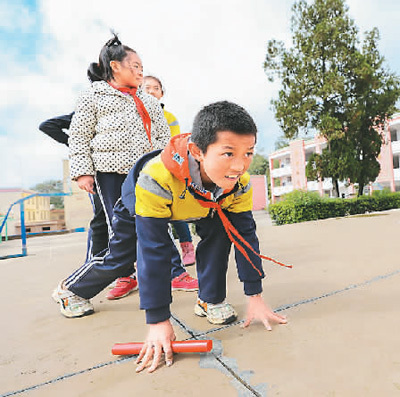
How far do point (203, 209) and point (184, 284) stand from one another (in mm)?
800

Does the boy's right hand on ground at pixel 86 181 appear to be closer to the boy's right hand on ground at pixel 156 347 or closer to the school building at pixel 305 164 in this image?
the boy's right hand on ground at pixel 156 347

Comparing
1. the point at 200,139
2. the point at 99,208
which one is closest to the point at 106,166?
the point at 99,208

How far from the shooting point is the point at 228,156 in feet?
3.35

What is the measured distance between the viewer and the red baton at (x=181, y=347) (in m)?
1.03

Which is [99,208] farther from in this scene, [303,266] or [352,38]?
[352,38]

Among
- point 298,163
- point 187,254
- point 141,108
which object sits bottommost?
point 187,254

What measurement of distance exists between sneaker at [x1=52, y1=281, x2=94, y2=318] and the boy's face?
0.97 m

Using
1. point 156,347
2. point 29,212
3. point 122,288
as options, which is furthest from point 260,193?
point 156,347

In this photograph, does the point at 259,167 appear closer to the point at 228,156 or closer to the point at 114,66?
the point at 114,66

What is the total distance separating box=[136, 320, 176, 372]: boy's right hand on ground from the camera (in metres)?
1.02

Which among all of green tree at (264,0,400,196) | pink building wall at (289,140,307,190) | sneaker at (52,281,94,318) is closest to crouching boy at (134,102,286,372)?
sneaker at (52,281,94,318)

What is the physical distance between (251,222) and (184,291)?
757mm

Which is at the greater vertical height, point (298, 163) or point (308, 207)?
point (298, 163)

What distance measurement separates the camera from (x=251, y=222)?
51.9 inches
